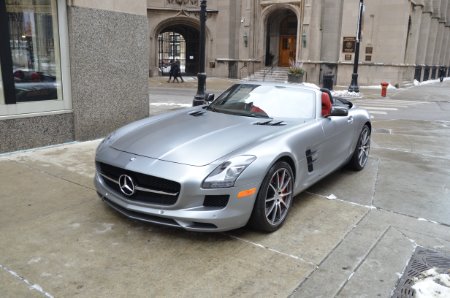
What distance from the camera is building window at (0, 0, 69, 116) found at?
6.52 m

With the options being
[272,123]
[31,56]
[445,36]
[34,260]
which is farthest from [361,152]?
[445,36]

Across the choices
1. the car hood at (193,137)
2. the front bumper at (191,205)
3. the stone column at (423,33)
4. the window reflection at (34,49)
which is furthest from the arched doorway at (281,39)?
the front bumper at (191,205)

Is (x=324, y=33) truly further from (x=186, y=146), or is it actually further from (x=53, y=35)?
(x=186, y=146)

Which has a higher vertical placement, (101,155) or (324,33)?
(324,33)

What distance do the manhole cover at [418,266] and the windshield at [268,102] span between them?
2027mm

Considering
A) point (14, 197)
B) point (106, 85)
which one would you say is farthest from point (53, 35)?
point (14, 197)

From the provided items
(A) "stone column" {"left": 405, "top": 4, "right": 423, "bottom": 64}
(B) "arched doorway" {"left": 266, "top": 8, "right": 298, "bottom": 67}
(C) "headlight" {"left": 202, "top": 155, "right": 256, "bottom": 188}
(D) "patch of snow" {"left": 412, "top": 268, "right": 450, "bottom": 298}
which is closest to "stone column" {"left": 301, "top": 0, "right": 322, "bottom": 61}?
(B) "arched doorway" {"left": 266, "top": 8, "right": 298, "bottom": 67}

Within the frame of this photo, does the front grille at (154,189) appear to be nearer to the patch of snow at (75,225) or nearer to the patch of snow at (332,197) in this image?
the patch of snow at (75,225)


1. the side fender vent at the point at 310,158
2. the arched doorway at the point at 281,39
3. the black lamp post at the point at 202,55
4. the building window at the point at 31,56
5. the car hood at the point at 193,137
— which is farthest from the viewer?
the arched doorway at the point at 281,39

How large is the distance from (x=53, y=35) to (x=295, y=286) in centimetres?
625

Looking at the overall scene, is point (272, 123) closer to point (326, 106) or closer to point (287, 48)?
point (326, 106)

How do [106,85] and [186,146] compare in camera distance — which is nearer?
[186,146]

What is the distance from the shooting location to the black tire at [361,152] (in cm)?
630

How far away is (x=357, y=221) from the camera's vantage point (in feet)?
14.7
